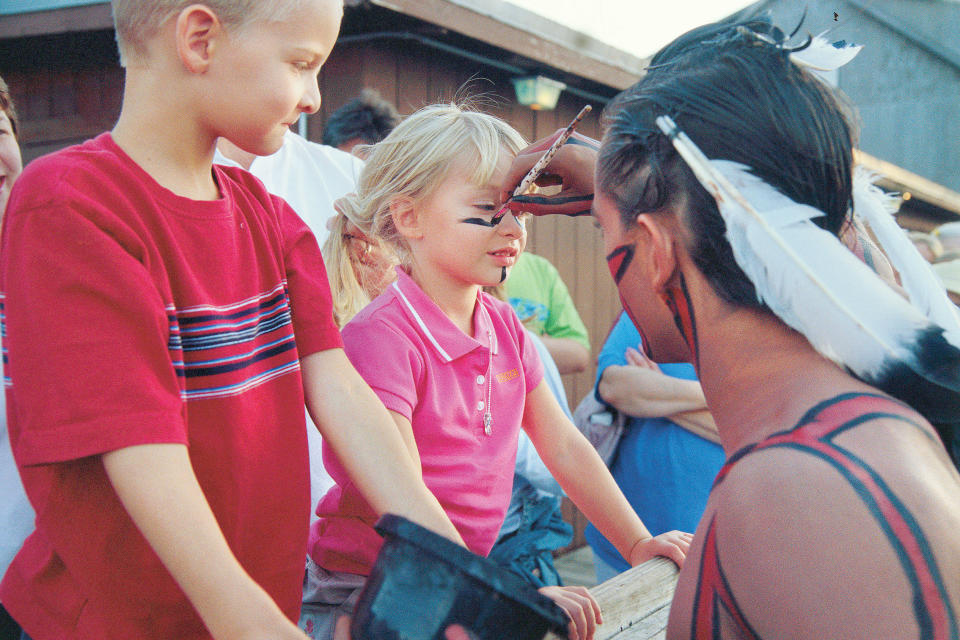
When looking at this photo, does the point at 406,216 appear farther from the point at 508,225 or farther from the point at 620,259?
the point at 620,259

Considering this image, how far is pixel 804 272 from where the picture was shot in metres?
1.19

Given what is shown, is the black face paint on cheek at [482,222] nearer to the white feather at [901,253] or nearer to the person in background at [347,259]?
the person in background at [347,259]

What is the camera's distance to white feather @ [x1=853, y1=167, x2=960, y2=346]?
1.47 metres

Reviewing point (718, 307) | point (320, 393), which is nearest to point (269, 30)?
point (320, 393)

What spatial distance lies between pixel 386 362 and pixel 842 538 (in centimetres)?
109

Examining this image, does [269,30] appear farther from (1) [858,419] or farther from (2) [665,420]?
(2) [665,420]

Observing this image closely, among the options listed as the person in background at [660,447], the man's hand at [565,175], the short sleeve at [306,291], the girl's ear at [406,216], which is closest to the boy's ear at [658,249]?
the man's hand at [565,175]

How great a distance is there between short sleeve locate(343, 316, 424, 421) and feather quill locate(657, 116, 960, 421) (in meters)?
0.85

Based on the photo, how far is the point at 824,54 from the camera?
4.42ft

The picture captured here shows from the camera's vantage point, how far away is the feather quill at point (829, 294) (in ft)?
3.91

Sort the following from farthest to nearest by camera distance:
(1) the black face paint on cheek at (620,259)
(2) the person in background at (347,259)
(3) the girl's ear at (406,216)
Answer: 1. (2) the person in background at (347,259)
2. (3) the girl's ear at (406,216)
3. (1) the black face paint on cheek at (620,259)

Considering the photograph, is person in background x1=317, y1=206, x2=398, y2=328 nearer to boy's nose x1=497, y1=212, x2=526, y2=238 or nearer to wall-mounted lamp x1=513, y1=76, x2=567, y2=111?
boy's nose x1=497, y1=212, x2=526, y2=238

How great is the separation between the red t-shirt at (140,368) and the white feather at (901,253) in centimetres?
103

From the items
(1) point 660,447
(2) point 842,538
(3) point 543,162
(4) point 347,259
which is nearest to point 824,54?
(3) point 543,162
